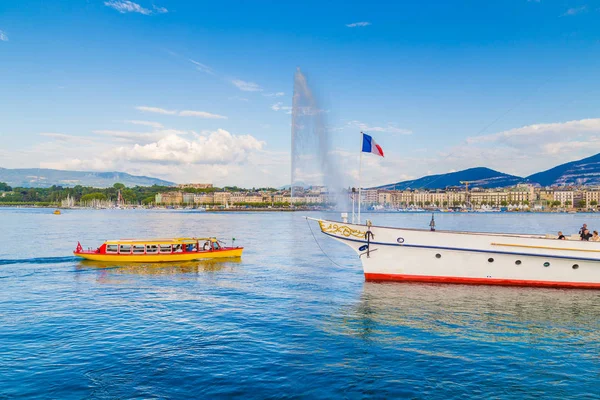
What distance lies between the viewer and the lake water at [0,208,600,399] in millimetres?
12164

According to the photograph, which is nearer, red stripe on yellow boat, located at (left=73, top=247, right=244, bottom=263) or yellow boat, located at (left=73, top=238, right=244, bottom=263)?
red stripe on yellow boat, located at (left=73, top=247, right=244, bottom=263)

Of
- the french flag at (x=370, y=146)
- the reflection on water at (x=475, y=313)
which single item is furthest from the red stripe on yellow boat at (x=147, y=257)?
the french flag at (x=370, y=146)

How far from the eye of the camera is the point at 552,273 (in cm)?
2383

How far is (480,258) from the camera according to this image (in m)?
24.2

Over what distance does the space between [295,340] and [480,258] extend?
41.9 feet

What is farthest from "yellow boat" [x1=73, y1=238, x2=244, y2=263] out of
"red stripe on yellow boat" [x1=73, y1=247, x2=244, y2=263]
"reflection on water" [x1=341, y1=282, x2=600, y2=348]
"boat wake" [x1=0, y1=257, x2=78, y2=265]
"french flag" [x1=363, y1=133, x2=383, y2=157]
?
"french flag" [x1=363, y1=133, x2=383, y2=157]

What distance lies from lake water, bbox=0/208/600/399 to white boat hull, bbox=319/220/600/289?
718mm

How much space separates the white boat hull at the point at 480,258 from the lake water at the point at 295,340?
28.3 inches

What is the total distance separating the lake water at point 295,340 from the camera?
39.9 feet

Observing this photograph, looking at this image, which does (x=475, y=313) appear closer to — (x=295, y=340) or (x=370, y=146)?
(x=295, y=340)

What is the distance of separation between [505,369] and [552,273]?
499 inches

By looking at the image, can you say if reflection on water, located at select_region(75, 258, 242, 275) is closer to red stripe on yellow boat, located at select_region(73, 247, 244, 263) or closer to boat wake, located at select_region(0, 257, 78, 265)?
red stripe on yellow boat, located at select_region(73, 247, 244, 263)

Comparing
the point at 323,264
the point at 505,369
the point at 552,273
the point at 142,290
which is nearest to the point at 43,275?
the point at 142,290

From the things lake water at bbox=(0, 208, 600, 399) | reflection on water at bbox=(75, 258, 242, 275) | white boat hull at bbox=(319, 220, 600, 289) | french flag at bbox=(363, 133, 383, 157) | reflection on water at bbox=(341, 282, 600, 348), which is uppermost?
french flag at bbox=(363, 133, 383, 157)
